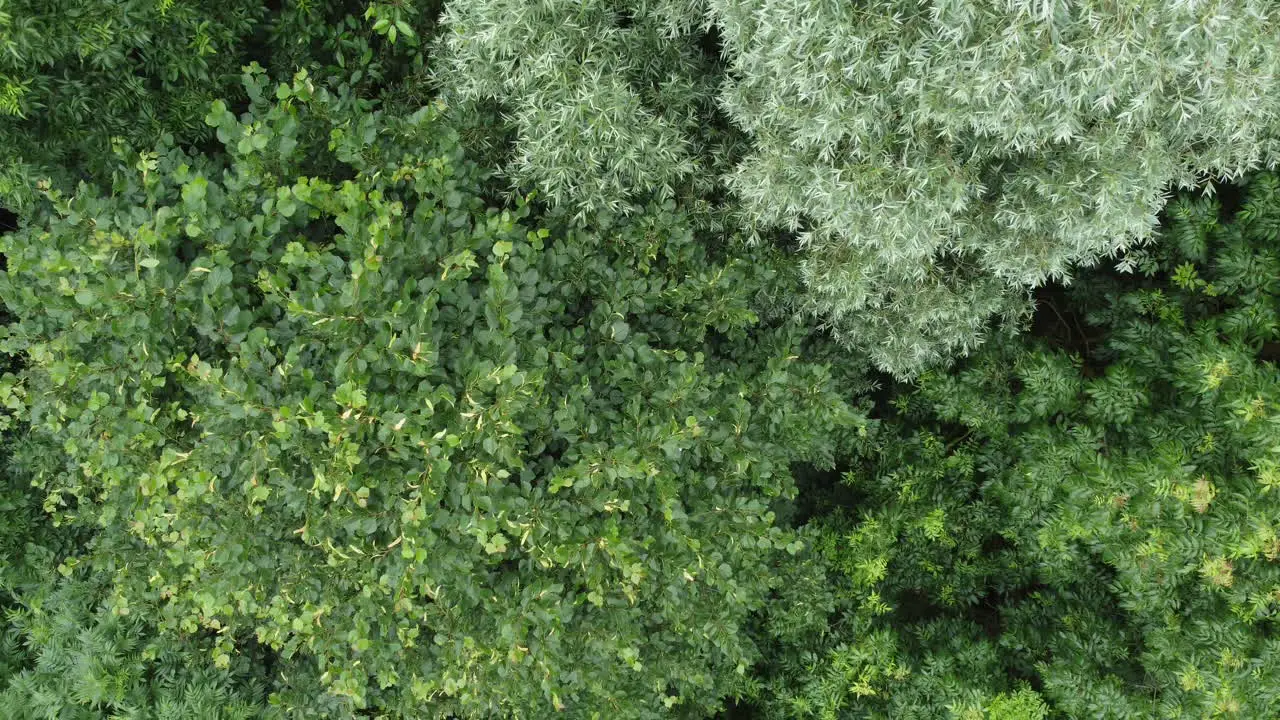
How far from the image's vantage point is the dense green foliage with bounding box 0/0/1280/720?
3.58 metres

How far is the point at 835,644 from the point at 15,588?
6.52 meters

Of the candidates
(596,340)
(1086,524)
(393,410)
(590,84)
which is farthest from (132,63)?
(1086,524)

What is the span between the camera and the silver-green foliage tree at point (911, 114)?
3.46 meters

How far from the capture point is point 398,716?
491cm

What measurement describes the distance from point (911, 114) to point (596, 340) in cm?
217

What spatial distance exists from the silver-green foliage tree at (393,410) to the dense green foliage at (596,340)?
3cm

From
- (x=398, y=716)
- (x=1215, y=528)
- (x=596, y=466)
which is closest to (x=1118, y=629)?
(x=1215, y=528)

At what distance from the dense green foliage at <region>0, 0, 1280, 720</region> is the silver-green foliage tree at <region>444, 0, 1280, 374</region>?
31 mm

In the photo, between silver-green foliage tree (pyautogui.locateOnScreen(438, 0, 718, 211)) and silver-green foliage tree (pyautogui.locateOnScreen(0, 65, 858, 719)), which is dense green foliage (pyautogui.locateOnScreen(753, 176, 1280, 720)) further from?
silver-green foliage tree (pyautogui.locateOnScreen(438, 0, 718, 211))

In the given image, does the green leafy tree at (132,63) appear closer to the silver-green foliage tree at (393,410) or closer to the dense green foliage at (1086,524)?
the silver-green foliage tree at (393,410)

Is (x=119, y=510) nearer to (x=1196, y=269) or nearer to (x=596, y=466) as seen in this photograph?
(x=596, y=466)

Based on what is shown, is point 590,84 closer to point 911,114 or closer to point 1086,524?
point 911,114

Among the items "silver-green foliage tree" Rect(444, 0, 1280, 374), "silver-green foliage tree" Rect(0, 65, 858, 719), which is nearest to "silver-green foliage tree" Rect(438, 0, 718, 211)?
"silver-green foliage tree" Rect(444, 0, 1280, 374)

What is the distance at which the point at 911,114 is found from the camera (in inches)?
155
